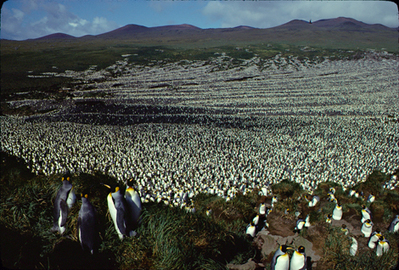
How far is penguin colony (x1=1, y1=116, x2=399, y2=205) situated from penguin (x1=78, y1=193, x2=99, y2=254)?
683 cm

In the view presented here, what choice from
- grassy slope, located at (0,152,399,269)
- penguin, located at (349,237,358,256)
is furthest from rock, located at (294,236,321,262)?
penguin, located at (349,237,358,256)

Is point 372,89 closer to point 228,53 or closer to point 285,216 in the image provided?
point 285,216

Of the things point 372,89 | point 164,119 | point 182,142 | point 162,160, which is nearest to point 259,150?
point 182,142

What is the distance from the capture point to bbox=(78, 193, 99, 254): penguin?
3.78 meters

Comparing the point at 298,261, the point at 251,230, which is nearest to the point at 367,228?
the point at 251,230

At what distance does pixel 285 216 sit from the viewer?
8078 mm

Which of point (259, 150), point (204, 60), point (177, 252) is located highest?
point (204, 60)

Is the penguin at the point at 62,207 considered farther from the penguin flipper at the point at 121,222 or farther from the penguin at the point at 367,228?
the penguin at the point at 367,228

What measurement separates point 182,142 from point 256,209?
32.8 ft

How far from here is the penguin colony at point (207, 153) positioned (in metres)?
13.2

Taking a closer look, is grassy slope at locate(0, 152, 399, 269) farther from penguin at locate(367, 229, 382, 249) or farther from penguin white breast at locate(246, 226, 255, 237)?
penguin white breast at locate(246, 226, 255, 237)

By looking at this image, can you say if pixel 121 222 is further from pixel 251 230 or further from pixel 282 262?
pixel 251 230

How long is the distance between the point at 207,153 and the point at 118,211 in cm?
1262

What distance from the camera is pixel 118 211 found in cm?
412
